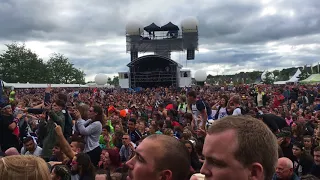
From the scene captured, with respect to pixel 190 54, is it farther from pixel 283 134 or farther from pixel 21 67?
pixel 283 134

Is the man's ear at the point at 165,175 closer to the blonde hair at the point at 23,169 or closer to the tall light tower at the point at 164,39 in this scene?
the blonde hair at the point at 23,169

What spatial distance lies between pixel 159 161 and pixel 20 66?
68679 millimetres

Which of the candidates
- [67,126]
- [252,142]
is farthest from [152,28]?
[252,142]

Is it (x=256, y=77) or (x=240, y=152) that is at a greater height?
(x=256, y=77)

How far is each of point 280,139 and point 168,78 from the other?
38.9 metres

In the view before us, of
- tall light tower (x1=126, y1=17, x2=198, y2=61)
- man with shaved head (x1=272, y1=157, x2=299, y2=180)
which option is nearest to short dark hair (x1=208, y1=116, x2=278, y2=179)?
man with shaved head (x1=272, y1=157, x2=299, y2=180)

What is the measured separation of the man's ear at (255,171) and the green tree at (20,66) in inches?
2686

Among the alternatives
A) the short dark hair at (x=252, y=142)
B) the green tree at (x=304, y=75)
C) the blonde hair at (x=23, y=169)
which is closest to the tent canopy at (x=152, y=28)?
the green tree at (x=304, y=75)

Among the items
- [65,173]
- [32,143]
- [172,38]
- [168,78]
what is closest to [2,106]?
[32,143]

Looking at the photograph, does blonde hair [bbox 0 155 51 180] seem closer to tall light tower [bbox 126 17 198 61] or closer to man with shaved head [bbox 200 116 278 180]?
man with shaved head [bbox 200 116 278 180]

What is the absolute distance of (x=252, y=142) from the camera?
145 centimetres

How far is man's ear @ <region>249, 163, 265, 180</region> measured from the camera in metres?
1.43

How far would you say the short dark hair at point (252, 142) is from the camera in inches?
56.5

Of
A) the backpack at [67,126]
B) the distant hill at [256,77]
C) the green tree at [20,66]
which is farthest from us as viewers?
the distant hill at [256,77]
